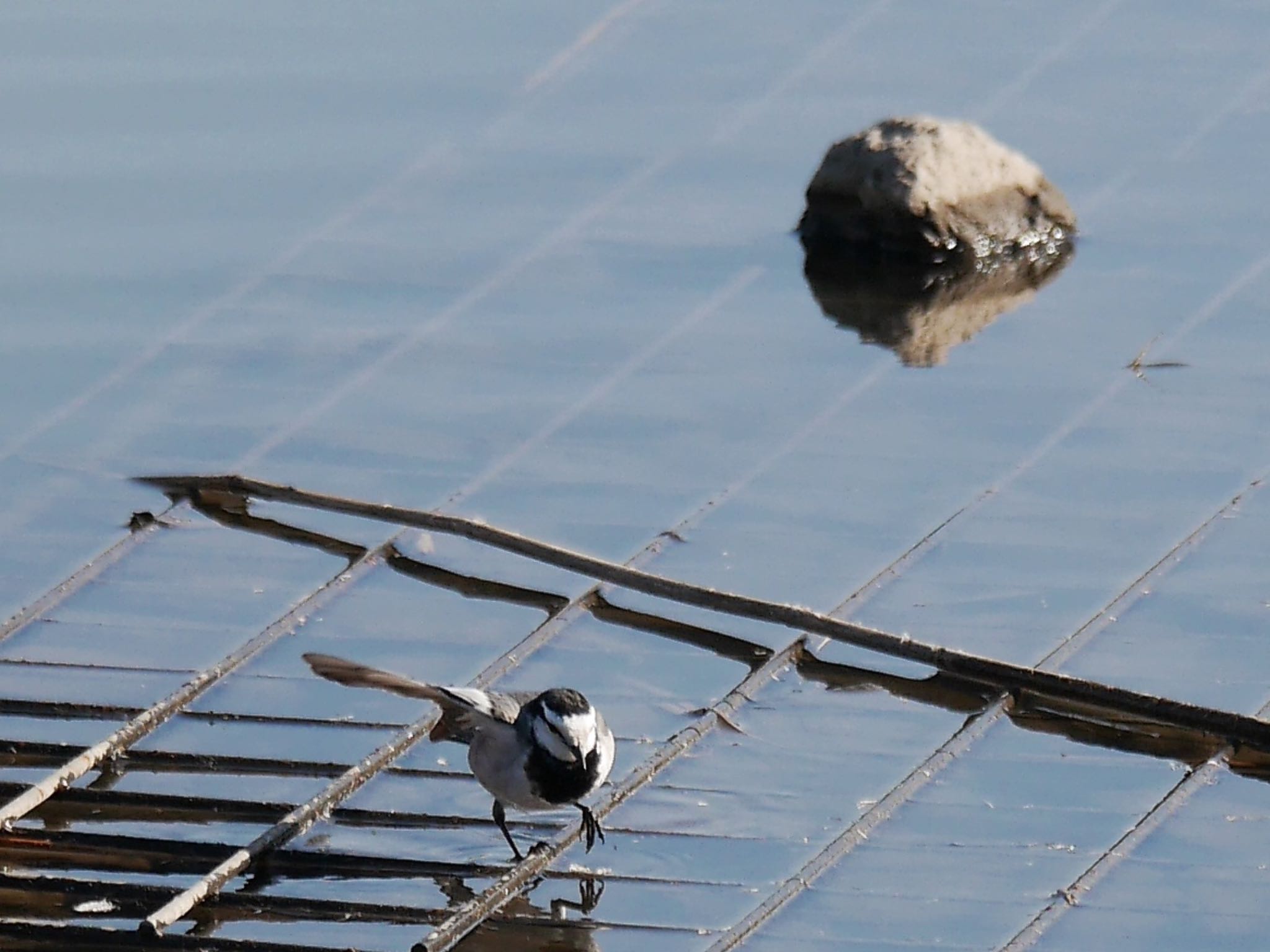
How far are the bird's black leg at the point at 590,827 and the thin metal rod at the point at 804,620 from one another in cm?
119

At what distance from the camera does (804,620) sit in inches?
285

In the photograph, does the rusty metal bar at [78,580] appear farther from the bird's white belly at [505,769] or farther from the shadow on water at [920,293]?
the shadow on water at [920,293]

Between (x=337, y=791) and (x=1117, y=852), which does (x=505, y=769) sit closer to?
(x=337, y=791)

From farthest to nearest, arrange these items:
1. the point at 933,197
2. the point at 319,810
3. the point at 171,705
A: the point at 933,197 < the point at 171,705 < the point at 319,810

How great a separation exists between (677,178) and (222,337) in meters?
2.35

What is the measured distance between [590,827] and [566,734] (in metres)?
0.42

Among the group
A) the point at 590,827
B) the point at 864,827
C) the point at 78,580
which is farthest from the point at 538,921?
the point at 78,580

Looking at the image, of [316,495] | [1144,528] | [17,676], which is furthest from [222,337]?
[1144,528]

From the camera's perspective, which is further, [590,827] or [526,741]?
[590,827]

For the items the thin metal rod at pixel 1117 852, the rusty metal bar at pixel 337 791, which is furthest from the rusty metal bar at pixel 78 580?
the thin metal rod at pixel 1117 852

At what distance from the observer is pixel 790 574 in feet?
25.8

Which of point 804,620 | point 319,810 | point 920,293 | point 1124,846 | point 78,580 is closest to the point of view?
point 1124,846

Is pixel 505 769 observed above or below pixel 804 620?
below

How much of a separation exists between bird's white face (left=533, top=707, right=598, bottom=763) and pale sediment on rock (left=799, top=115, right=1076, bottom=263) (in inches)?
197
